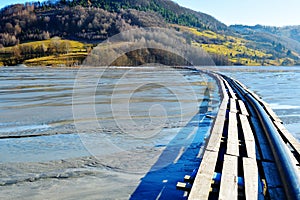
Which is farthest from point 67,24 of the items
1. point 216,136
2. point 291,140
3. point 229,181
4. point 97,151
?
point 229,181

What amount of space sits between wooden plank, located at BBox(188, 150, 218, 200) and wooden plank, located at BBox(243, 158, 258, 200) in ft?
1.40

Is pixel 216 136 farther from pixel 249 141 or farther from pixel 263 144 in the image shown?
pixel 263 144

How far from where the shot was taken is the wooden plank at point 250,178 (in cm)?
347

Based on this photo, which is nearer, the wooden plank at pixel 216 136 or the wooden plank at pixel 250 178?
the wooden plank at pixel 250 178

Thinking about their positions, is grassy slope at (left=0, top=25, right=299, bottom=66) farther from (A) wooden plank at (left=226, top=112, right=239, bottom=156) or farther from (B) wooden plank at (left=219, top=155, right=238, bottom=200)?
(B) wooden plank at (left=219, top=155, right=238, bottom=200)

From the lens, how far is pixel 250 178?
389 centimetres

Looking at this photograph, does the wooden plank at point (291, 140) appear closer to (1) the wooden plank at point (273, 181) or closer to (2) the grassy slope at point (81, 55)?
(1) the wooden plank at point (273, 181)

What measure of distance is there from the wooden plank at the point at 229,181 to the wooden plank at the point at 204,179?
0.16 m

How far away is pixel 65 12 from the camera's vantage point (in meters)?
176

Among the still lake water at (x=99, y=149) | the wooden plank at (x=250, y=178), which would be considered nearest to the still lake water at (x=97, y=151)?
the still lake water at (x=99, y=149)

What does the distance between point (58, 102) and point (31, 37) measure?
14855cm

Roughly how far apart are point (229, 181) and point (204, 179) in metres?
0.30

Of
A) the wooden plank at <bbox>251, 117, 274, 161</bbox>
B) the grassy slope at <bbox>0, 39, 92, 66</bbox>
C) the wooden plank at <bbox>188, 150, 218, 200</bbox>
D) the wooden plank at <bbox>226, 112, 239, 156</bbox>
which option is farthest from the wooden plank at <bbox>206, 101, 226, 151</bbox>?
the grassy slope at <bbox>0, 39, 92, 66</bbox>

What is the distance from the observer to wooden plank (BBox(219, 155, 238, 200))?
11.0 ft
